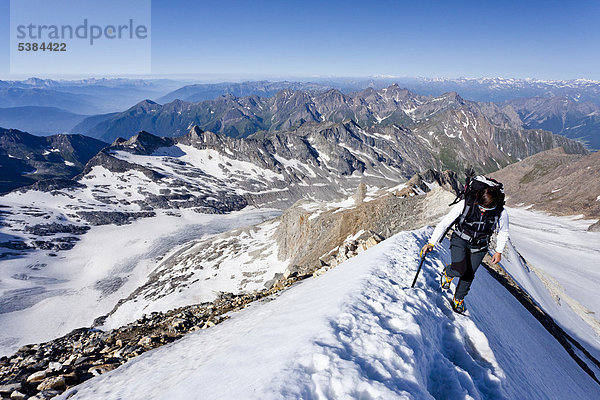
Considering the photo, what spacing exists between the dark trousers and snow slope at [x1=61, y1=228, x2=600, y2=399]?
0.83 m

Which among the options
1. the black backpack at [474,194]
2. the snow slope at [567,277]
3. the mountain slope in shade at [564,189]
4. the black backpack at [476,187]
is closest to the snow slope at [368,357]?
the black backpack at [474,194]

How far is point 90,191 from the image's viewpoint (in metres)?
169

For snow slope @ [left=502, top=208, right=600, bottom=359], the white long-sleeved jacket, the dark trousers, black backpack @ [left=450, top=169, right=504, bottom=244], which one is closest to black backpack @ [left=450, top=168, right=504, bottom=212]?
black backpack @ [left=450, top=169, right=504, bottom=244]

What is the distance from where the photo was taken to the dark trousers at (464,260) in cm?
756

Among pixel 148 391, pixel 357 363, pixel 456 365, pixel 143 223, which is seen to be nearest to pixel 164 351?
pixel 148 391

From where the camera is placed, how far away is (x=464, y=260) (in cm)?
773

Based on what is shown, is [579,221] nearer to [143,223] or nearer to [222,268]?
[222,268]

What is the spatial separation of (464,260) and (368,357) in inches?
182

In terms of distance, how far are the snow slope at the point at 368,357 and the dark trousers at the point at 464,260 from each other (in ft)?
2.73

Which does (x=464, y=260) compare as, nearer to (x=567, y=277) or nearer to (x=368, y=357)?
(x=368, y=357)

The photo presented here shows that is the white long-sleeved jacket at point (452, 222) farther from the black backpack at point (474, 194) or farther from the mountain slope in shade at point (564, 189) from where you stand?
the mountain slope in shade at point (564, 189)

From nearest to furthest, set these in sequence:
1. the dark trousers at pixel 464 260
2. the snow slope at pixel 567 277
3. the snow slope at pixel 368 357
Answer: the snow slope at pixel 368 357 → the dark trousers at pixel 464 260 → the snow slope at pixel 567 277

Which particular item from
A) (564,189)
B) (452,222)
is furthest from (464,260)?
(564,189)

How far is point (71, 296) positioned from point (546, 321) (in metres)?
109
